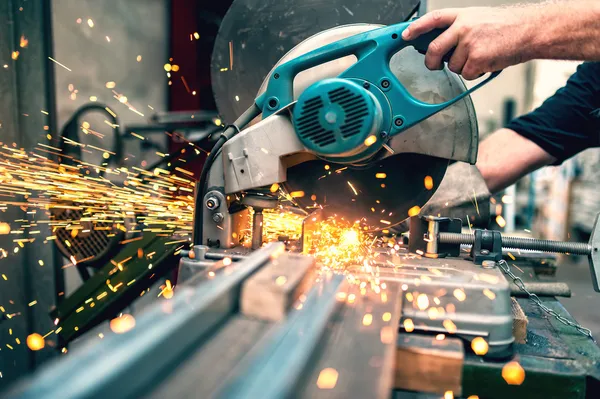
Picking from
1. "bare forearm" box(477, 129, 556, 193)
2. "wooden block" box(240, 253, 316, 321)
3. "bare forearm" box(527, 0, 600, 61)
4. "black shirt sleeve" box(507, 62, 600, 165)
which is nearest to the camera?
"wooden block" box(240, 253, 316, 321)

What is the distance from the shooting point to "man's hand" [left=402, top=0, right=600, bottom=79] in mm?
978

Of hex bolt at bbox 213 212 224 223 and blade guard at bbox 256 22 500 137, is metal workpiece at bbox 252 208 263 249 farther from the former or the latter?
blade guard at bbox 256 22 500 137

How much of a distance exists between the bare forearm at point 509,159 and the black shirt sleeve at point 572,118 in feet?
0.14

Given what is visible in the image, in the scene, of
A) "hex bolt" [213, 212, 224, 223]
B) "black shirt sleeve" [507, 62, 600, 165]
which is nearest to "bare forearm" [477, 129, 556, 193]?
"black shirt sleeve" [507, 62, 600, 165]

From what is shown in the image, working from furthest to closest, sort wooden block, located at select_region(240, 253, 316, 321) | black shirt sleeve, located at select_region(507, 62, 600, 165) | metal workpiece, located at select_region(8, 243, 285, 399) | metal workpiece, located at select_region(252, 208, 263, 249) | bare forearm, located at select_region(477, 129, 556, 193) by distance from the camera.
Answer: bare forearm, located at select_region(477, 129, 556, 193) < black shirt sleeve, located at select_region(507, 62, 600, 165) < metal workpiece, located at select_region(252, 208, 263, 249) < wooden block, located at select_region(240, 253, 316, 321) < metal workpiece, located at select_region(8, 243, 285, 399)

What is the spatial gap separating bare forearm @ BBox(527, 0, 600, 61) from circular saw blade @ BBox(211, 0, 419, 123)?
508mm

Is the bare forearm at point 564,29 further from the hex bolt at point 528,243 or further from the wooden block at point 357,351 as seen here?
the wooden block at point 357,351

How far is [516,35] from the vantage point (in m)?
1.00

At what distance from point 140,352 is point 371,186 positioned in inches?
33.1

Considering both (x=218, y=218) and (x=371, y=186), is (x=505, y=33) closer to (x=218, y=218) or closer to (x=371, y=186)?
(x=371, y=186)

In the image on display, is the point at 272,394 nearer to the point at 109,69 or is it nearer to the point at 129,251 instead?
the point at 129,251

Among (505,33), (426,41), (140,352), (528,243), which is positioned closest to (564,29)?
(505,33)

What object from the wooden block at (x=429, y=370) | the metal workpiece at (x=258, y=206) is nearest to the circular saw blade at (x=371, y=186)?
the metal workpiece at (x=258, y=206)

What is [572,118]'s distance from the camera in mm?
1810
